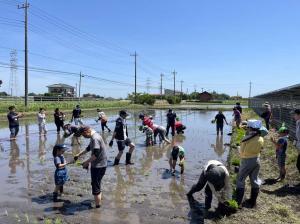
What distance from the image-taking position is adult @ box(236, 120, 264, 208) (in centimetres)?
749

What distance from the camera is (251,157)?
7531 mm

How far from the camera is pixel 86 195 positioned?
8789mm

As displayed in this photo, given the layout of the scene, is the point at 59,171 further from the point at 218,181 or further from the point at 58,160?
the point at 218,181

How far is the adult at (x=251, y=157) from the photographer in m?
7.49

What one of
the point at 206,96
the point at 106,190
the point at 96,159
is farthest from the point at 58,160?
the point at 206,96

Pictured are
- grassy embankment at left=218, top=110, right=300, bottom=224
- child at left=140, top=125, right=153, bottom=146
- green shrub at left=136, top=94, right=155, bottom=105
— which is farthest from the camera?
green shrub at left=136, top=94, right=155, bottom=105

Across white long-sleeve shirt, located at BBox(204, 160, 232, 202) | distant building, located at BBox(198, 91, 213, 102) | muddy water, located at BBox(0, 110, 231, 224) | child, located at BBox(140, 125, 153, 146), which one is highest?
distant building, located at BBox(198, 91, 213, 102)

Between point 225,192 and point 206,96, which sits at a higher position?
point 206,96

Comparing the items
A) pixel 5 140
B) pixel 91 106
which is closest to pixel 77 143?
pixel 5 140

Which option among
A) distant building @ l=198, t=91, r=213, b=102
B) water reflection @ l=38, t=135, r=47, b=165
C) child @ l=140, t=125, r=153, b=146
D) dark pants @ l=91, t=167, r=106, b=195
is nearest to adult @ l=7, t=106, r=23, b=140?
water reflection @ l=38, t=135, r=47, b=165

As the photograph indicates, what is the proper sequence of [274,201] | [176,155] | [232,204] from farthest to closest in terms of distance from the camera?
[176,155]
[274,201]
[232,204]

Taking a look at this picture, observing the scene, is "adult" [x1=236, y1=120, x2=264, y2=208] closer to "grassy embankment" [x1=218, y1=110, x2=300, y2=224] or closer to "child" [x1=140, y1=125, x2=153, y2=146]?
"grassy embankment" [x1=218, y1=110, x2=300, y2=224]

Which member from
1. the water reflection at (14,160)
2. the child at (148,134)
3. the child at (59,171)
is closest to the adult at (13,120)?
the water reflection at (14,160)

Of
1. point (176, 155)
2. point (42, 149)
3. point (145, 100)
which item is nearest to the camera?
point (176, 155)
